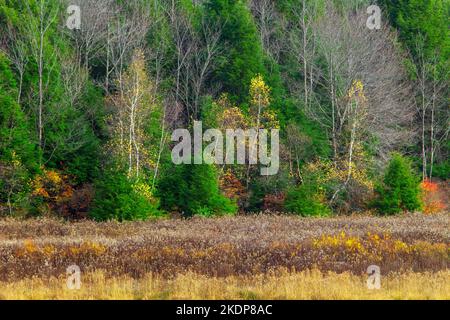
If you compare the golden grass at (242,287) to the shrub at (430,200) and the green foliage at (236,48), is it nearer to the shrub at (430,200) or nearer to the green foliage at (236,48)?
the shrub at (430,200)

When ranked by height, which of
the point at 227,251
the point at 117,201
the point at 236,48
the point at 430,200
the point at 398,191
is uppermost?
the point at 236,48

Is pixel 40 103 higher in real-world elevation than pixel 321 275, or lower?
higher

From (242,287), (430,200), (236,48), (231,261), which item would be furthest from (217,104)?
(242,287)

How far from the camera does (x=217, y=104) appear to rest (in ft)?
138

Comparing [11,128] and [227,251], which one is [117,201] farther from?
[227,251]

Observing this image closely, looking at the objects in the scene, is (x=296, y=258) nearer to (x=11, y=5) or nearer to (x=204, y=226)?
(x=204, y=226)

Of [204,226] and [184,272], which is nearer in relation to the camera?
[184,272]

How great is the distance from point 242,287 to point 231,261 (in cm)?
363

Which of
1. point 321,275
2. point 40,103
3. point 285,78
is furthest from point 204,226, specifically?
point 285,78

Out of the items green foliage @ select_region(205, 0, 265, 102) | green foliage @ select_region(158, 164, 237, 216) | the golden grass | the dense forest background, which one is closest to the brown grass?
the golden grass

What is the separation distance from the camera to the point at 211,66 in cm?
4934

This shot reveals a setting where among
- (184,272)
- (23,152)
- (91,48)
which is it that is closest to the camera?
(184,272)
